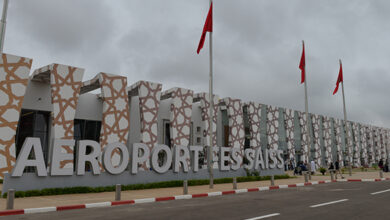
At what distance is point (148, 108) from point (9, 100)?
33.8 ft

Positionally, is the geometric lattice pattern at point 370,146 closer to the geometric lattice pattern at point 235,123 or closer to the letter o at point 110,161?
A: the geometric lattice pattern at point 235,123

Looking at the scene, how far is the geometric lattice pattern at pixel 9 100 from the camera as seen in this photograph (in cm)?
2091

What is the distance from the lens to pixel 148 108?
89.6 ft

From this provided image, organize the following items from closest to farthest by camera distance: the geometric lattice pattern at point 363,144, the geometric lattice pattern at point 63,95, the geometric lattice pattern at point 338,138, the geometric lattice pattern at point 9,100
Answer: the geometric lattice pattern at point 9,100
the geometric lattice pattern at point 63,95
the geometric lattice pattern at point 338,138
the geometric lattice pattern at point 363,144

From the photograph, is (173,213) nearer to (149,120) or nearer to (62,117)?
(62,117)

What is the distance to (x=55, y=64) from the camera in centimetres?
2208

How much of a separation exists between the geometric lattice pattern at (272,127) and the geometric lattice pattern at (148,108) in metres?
21.1

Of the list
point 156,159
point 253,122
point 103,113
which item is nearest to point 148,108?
point 103,113

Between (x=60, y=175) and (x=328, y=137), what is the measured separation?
52690 mm

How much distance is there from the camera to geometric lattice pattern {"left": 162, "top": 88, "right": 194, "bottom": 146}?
29.3 m

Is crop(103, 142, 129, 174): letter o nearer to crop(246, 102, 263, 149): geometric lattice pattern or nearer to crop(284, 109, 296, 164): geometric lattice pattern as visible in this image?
crop(246, 102, 263, 149): geometric lattice pattern

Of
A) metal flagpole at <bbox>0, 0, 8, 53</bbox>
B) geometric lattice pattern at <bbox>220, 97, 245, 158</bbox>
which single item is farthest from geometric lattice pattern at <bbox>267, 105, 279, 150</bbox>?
metal flagpole at <bbox>0, 0, 8, 53</bbox>

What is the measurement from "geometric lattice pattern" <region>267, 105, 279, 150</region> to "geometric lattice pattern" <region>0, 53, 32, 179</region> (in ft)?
103

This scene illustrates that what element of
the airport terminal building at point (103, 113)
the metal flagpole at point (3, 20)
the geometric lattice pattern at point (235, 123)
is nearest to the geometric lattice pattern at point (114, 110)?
the airport terminal building at point (103, 113)
